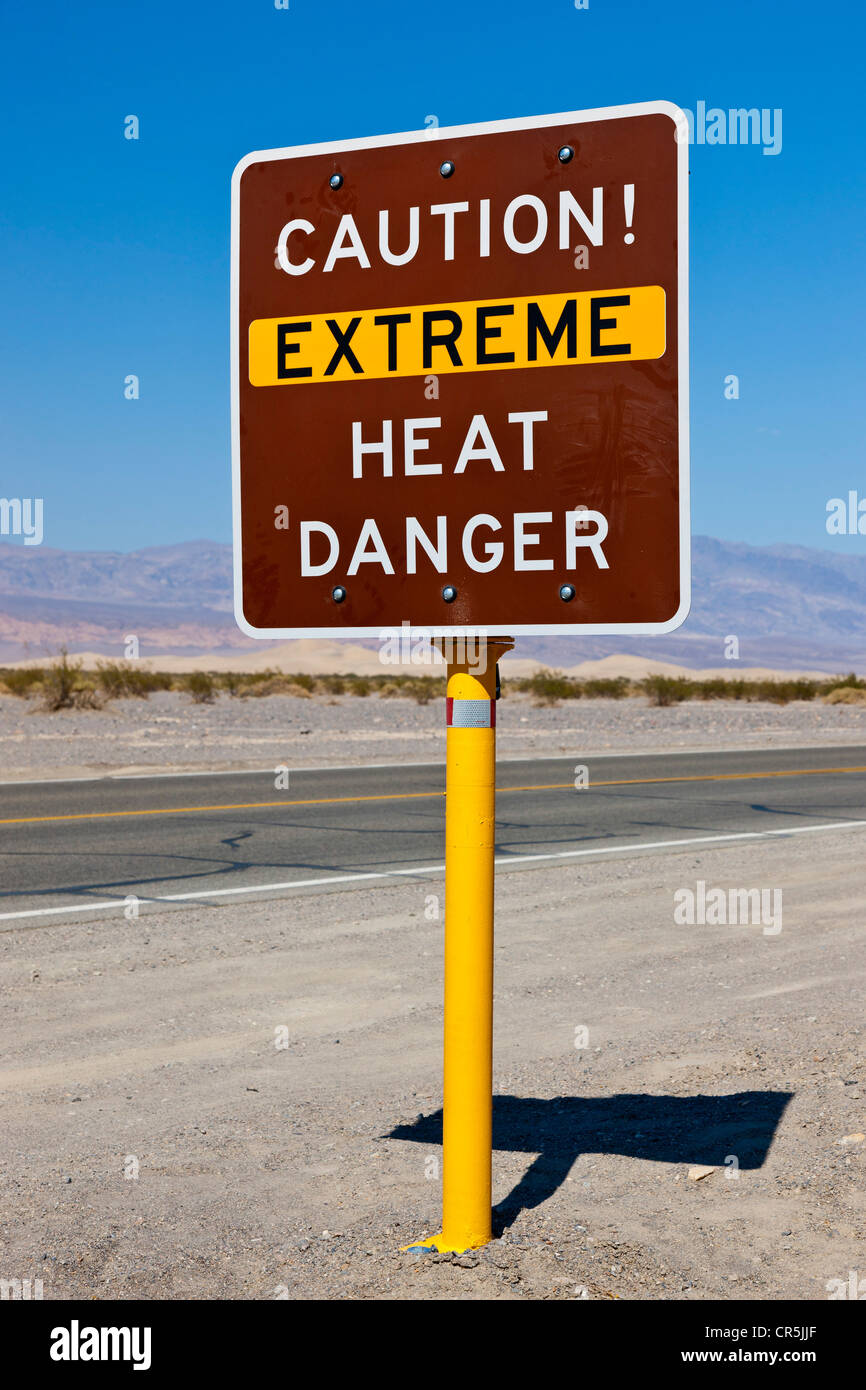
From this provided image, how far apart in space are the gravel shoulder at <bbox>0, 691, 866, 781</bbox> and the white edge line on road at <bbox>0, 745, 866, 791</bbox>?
13.3 inches

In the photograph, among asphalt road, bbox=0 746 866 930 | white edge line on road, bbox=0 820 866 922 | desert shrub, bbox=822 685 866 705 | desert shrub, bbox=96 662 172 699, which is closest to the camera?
white edge line on road, bbox=0 820 866 922

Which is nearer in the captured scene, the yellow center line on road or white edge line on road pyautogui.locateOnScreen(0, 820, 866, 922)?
white edge line on road pyautogui.locateOnScreen(0, 820, 866, 922)

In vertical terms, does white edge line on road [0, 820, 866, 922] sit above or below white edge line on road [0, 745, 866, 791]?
above

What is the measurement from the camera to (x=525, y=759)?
2664 cm

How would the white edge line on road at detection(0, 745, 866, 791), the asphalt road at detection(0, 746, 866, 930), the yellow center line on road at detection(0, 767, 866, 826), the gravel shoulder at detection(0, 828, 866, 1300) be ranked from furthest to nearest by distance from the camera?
the white edge line on road at detection(0, 745, 866, 791), the yellow center line on road at detection(0, 767, 866, 826), the asphalt road at detection(0, 746, 866, 930), the gravel shoulder at detection(0, 828, 866, 1300)

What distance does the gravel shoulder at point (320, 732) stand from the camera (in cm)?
2594

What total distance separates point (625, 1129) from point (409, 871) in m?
7.35

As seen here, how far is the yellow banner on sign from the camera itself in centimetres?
383

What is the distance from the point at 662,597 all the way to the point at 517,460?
56 centimetres

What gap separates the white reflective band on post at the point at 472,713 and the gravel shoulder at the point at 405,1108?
5.03ft

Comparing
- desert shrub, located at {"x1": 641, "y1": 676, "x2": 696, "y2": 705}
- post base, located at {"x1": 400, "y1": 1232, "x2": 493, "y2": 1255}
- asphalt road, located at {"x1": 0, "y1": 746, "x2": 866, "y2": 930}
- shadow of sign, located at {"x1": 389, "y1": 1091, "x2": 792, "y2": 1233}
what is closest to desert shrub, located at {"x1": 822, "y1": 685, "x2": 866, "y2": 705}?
desert shrub, located at {"x1": 641, "y1": 676, "x2": 696, "y2": 705}

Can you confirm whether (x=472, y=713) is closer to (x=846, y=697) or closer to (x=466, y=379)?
(x=466, y=379)

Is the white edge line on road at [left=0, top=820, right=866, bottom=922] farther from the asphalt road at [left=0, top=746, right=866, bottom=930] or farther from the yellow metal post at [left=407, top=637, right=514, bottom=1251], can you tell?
the yellow metal post at [left=407, top=637, right=514, bottom=1251]
